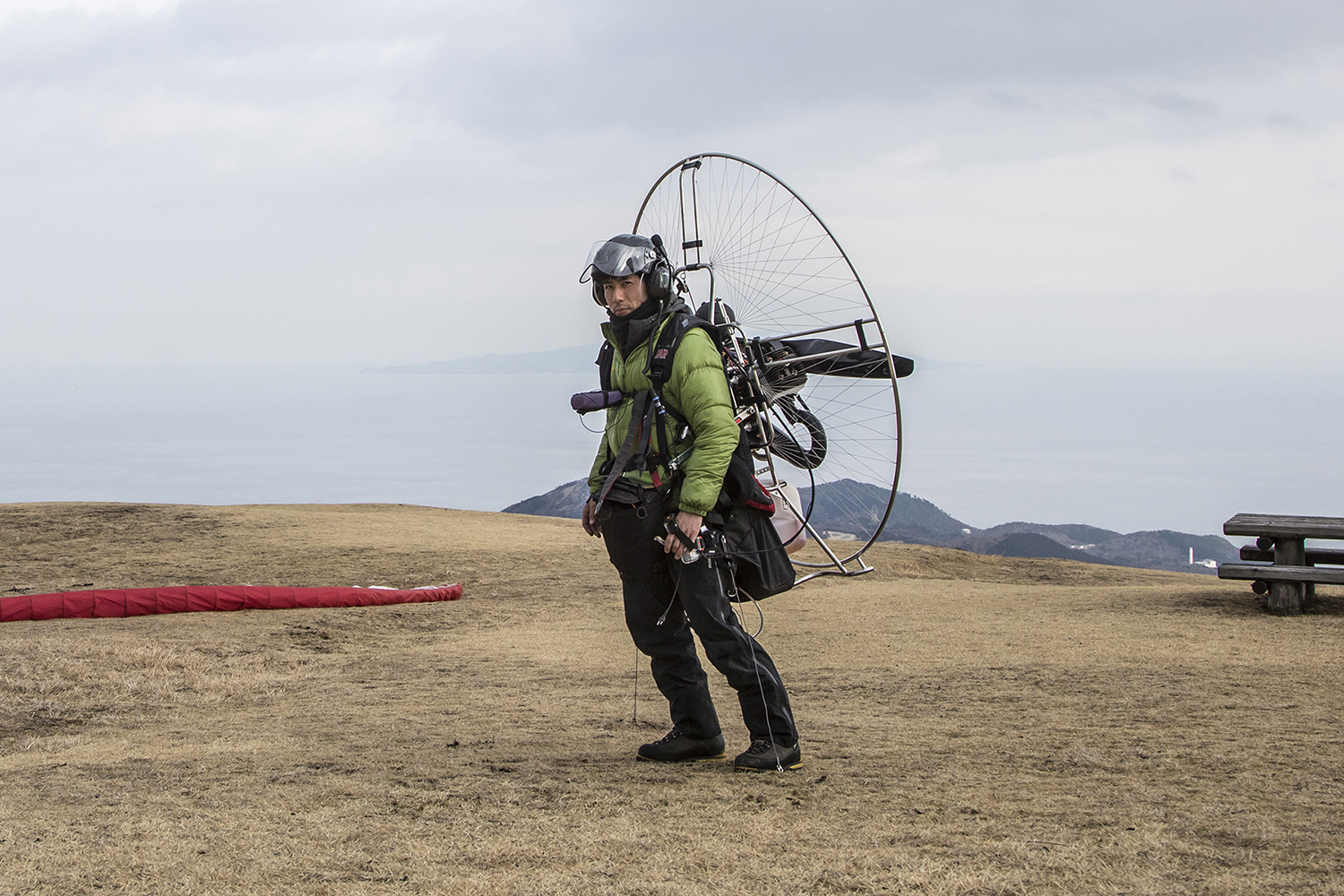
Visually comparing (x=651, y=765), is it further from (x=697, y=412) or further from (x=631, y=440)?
(x=697, y=412)

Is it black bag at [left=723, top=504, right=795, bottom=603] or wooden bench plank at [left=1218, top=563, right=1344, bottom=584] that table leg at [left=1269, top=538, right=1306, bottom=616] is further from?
black bag at [left=723, top=504, right=795, bottom=603]

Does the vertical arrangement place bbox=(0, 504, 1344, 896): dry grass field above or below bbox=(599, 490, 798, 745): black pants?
below

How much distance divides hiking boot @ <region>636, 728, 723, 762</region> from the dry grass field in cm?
23

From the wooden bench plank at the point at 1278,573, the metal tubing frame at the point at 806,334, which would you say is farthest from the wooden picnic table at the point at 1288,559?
the metal tubing frame at the point at 806,334

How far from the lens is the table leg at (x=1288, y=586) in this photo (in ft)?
33.3

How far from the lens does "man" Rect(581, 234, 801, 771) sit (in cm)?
454

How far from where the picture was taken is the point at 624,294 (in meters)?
Answer: 4.77

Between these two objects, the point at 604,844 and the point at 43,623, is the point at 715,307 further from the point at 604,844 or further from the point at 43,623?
the point at 43,623

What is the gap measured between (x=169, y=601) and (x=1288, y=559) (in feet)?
34.0

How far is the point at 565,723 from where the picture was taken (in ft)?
20.3

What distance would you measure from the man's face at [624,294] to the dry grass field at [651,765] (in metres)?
2.04

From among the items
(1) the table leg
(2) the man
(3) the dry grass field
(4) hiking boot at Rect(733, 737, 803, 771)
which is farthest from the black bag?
(1) the table leg

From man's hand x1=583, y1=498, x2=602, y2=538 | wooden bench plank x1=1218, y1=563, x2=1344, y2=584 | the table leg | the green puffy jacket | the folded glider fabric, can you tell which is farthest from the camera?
the table leg

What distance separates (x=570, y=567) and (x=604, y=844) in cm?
1000
